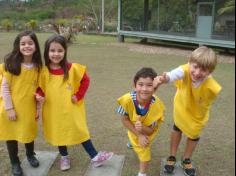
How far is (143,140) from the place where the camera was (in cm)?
283

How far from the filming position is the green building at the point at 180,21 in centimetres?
1194

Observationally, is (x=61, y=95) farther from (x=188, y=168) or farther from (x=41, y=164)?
(x=188, y=168)

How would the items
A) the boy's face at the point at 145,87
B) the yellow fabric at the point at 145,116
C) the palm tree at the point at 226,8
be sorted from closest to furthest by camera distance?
the boy's face at the point at 145,87 < the yellow fabric at the point at 145,116 < the palm tree at the point at 226,8

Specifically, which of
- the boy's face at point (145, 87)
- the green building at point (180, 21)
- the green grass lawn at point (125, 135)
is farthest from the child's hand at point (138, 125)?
the green building at point (180, 21)

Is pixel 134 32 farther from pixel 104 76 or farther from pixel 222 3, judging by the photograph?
pixel 104 76

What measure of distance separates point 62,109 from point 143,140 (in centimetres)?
73

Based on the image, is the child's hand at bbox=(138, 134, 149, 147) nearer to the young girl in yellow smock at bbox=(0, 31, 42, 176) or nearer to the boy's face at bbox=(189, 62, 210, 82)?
the boy's face at bbox=(189, 62, 210, 82)

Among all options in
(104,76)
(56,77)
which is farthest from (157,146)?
(104,76)

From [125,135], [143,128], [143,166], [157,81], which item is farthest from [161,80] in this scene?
[125,135]

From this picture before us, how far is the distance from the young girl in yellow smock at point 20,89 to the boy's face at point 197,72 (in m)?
1.26

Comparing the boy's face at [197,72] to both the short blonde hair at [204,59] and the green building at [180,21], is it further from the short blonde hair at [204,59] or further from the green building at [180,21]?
the green building at [180,21]

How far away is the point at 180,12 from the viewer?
1465 centimetres

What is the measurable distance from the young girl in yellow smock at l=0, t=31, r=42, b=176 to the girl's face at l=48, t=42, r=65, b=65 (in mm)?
118

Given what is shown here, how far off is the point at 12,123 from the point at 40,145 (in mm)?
866
